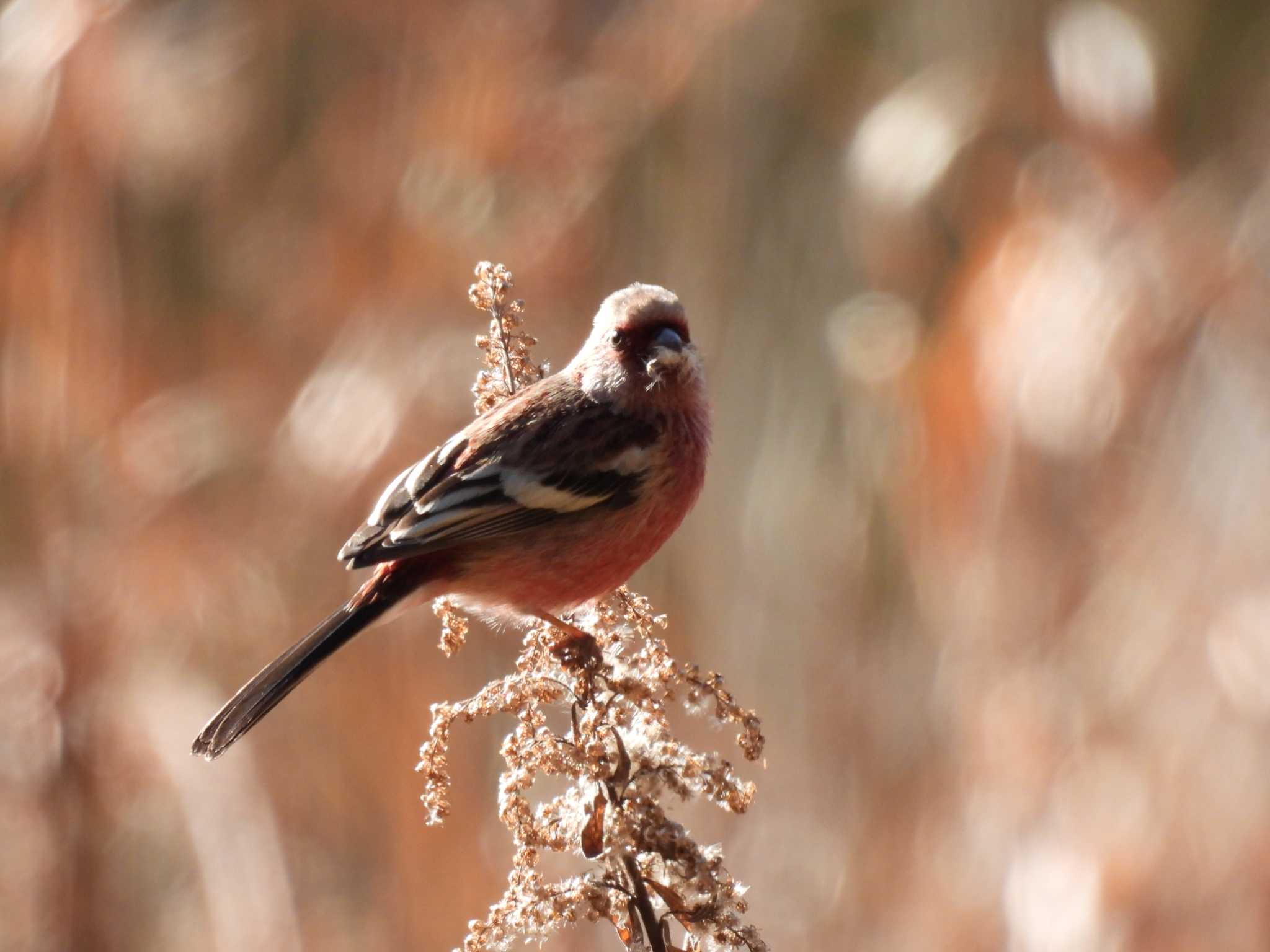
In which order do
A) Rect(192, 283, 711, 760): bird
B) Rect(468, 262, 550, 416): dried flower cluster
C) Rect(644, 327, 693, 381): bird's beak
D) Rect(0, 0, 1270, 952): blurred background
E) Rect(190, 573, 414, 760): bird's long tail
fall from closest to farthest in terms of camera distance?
Rect(468, 262, 550, 416): dried flower cluster, Rect(190, 573, 414, 760): bird's long tail, Rect(192, 283, 711, 760): bird, Rect(644, 327, 693, 381): bird's beak, Rect(0, 0, 1270, 952): blurred background

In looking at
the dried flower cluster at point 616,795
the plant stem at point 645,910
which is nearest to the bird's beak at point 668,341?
the dried flower cluster at point 616,795

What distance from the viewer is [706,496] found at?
488 centimetres

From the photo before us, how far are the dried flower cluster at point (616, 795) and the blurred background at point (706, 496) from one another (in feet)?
6.02

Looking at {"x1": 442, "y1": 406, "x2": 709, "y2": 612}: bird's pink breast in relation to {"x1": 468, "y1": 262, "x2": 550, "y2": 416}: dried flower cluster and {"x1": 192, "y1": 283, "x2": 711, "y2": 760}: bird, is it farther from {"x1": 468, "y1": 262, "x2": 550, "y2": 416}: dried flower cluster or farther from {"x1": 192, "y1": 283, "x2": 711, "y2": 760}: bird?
{"x1": 468, "y1": 262, "x2": 550, "y2": 416}: dried flower cluster

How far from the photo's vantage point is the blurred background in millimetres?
3508

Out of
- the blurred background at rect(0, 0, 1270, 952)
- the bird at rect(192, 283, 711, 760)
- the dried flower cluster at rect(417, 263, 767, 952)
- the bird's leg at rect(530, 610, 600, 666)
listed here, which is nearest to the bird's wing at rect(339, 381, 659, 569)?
the bird at rect(192, 283, 711, 760)

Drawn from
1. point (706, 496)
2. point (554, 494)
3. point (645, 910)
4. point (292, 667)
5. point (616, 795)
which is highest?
point (706, 496)

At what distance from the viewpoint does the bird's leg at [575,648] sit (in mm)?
2031

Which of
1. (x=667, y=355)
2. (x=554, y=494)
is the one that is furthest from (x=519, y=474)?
(x=667, y=355)

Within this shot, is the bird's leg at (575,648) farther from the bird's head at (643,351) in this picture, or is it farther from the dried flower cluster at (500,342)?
the bird's head at (643,351)

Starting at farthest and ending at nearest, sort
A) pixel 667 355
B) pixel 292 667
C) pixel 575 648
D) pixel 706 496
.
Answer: pixel 706 496
pixel 667 355
pixel 292 667
pixel 575 648

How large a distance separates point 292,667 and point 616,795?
3.48 feet

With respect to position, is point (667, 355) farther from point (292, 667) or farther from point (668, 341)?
point (292, 667)

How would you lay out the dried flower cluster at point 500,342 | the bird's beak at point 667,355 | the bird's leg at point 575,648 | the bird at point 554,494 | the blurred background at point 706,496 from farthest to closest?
the blurred background at point 706,496, the bird's beak at point 667,355, the bird at point 554,494, the dried flower cluster at point 500,342, the bird's leg at point 575,648
